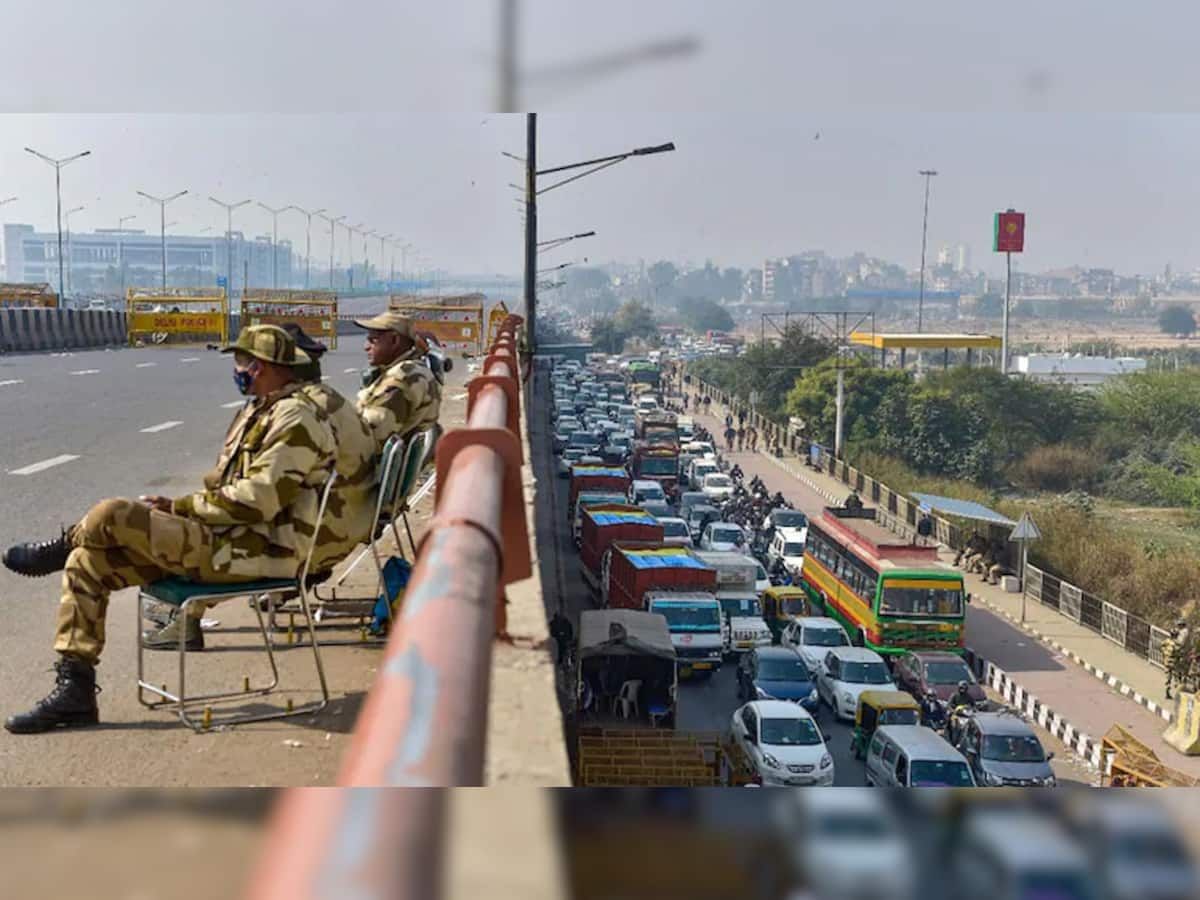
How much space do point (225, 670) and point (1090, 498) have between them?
1466 inches

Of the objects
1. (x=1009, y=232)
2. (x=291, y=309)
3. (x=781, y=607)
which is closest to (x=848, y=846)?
(x=291, y=309)

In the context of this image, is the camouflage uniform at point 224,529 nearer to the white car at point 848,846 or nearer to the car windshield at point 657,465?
the white car at point 848,846

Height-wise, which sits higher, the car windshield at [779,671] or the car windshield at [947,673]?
the car windshield at [779,671]

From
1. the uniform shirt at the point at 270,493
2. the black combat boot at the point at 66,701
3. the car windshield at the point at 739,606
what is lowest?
the car windshield at the point at 739,606

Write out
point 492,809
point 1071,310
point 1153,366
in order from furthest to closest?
point 1071,310 < point 1153,366 < point 492,809

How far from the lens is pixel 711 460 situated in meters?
30.1

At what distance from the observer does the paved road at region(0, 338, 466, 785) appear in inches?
94.7

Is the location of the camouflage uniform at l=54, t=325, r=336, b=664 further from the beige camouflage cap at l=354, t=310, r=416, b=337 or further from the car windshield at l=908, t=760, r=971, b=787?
the car windshield at l=908, t=760, r=971, b=787

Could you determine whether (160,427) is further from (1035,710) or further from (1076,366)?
(1076,366)

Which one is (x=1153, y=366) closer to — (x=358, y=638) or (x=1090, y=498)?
(x=1090, y=498)

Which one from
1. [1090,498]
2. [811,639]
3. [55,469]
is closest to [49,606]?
[55,469]

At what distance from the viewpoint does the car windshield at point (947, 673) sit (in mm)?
13945

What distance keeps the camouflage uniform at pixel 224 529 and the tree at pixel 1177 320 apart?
8803 centimetres

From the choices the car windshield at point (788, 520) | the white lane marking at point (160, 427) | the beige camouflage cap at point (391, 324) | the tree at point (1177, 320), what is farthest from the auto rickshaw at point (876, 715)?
the tree at point (1177, 320)
